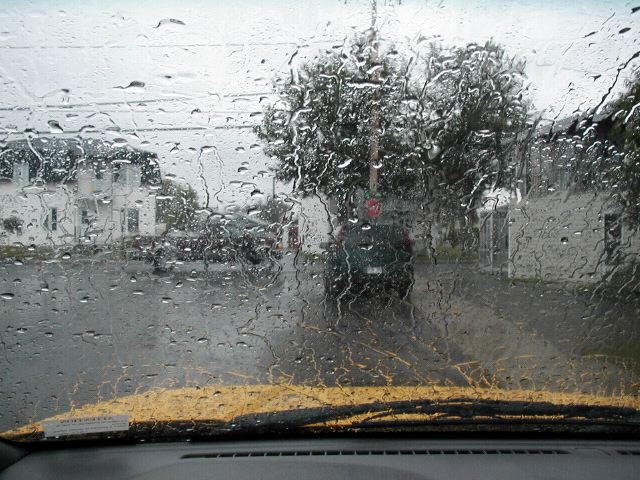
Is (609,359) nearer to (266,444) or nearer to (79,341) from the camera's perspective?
(266,444)

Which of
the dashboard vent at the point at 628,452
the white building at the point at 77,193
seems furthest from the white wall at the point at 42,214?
the dashboard vent at the point at 628,452

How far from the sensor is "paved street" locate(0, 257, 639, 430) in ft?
13.9

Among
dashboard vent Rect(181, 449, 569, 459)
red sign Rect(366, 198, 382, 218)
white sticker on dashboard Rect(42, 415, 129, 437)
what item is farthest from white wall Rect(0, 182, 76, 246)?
red sign Rect(366, 198, 382, 218)

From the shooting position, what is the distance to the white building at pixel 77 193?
4363 millimetres

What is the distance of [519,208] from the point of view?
187 inches

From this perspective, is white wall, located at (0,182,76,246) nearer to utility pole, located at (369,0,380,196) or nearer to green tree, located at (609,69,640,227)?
utility pole, located at (369,0,380,196)

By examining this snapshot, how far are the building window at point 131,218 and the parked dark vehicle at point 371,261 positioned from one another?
58.0 inches

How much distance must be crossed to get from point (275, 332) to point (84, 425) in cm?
145

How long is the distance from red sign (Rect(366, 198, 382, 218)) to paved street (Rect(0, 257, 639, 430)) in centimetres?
58

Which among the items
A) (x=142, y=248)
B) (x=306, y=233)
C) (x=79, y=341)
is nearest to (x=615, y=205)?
(x=306, y=233)

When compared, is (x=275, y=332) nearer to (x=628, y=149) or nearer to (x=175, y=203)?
(x=175, y=203)

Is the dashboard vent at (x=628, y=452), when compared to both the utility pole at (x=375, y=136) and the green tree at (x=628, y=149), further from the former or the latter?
the utility pole at (x=375, y=136)

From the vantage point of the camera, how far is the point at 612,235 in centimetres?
467

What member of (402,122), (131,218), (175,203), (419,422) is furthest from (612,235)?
(131,218)
